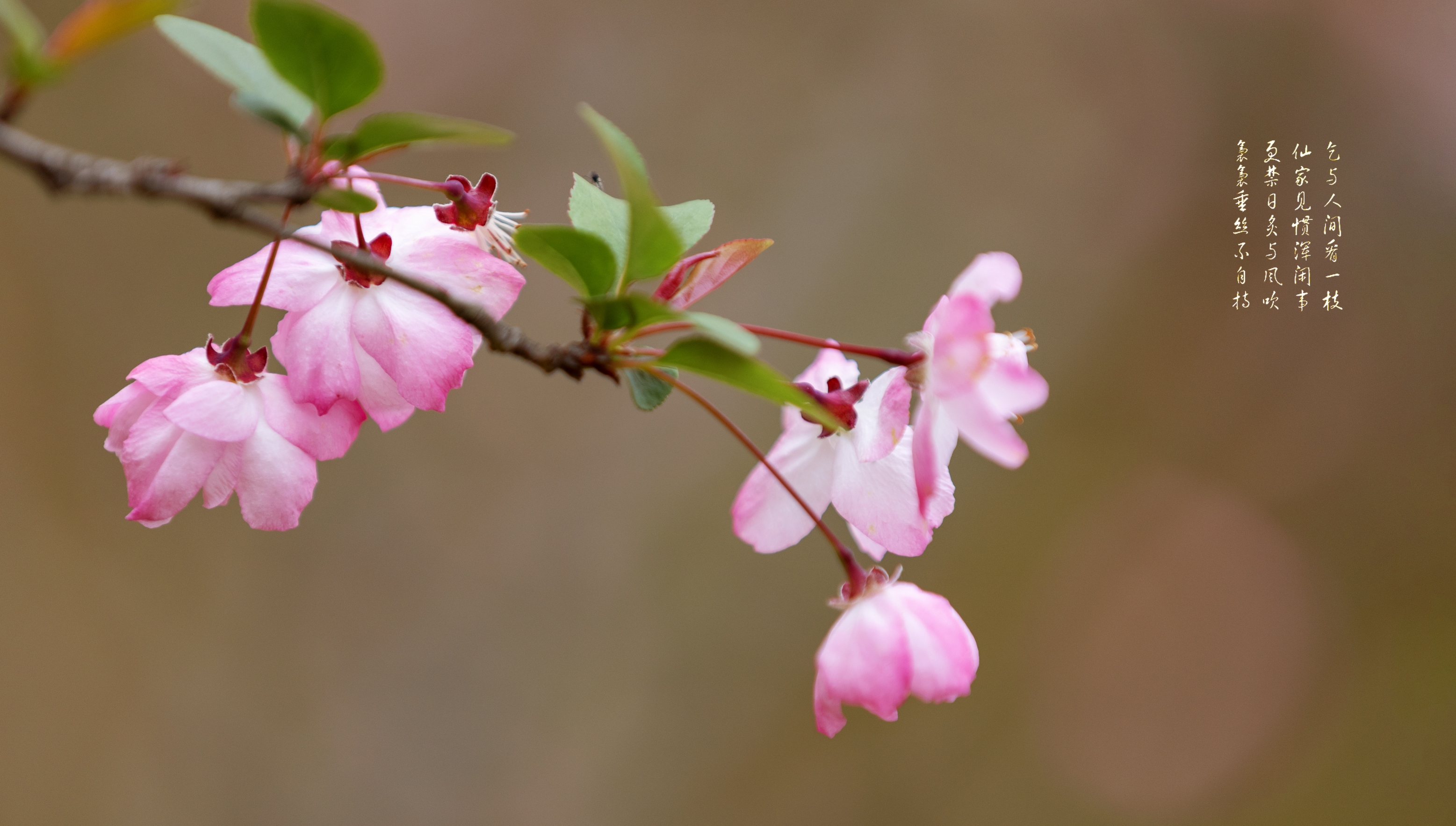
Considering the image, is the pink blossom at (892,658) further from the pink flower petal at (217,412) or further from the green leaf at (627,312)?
the pink flower petal at (217,412)

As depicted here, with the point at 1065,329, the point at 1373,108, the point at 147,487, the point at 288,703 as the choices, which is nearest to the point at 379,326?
the point at 147,487

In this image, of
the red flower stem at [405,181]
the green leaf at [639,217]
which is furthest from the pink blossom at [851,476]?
the red flower stem at [405,181]

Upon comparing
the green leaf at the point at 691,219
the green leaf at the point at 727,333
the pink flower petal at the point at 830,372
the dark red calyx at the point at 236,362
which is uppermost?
the green leaf at the point at 691,219

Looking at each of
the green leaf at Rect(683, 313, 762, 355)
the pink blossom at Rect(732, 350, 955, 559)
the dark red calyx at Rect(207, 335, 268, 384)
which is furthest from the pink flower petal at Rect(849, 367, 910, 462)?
the dark red calyx at Rect(207, 335, 268, 384)

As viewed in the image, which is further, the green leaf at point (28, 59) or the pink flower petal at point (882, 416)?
the pink flower petal at point (882, 416)

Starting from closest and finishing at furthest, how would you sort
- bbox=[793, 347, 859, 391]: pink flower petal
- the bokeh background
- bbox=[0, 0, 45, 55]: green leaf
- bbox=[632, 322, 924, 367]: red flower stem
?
bbox=[0, 0, 45, 55]: green leaf, bbox=[632, 322, 924, 367]: red flower stem, bbox=[793, 347, 859, 391]: pink flower petal, the bokeh background

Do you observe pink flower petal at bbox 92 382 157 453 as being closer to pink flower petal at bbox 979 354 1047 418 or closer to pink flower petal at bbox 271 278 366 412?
pink flower petal at bbox 271 278 366 412

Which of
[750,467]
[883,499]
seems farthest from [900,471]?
[750,467]

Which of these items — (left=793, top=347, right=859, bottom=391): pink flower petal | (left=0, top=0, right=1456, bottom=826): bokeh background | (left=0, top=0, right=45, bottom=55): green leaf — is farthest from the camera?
(left=0, top=0, right=1456, bottom=826): bokeh background
